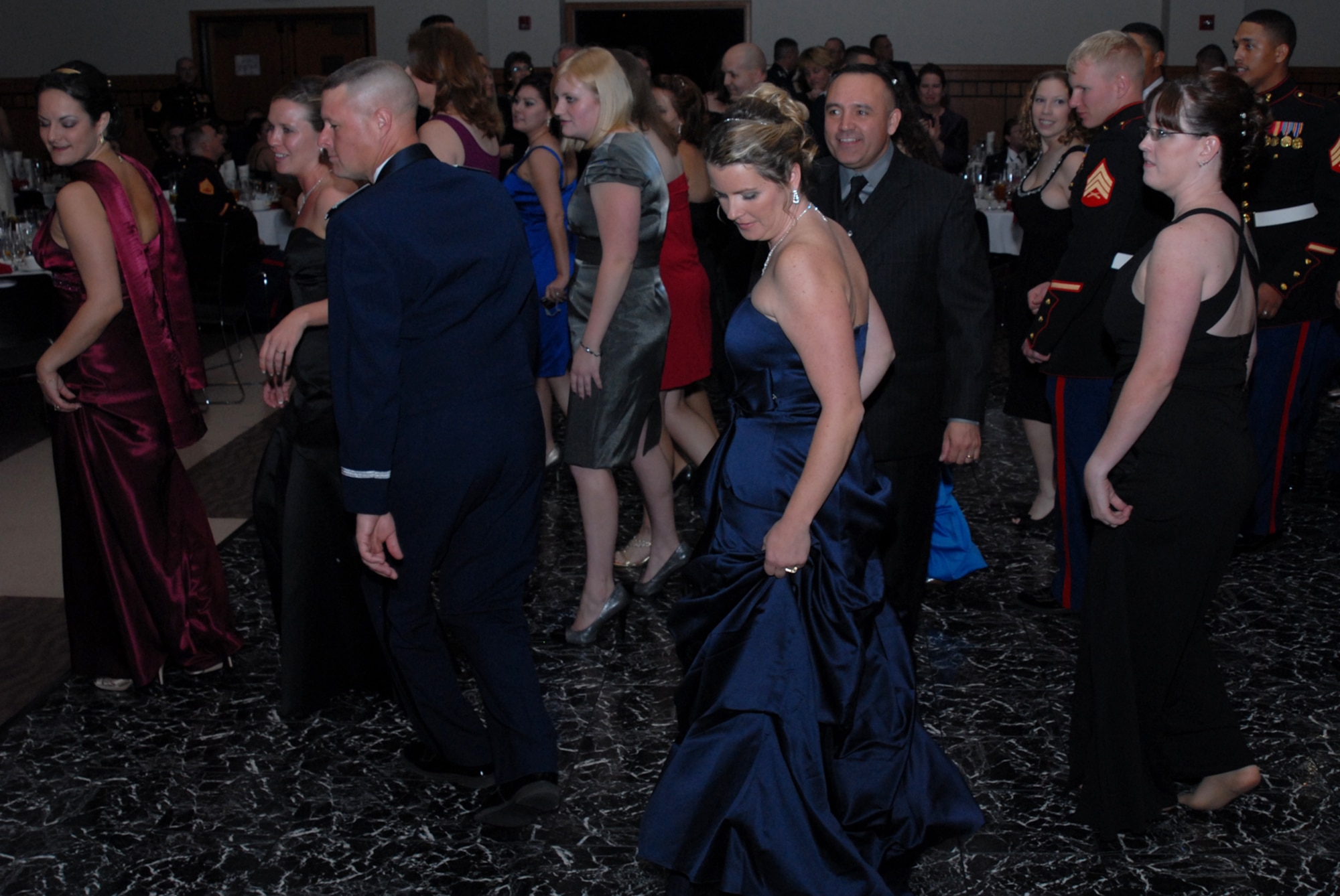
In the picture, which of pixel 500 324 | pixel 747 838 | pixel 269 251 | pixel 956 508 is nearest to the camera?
pixel 747 838

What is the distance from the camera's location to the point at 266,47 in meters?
13.6

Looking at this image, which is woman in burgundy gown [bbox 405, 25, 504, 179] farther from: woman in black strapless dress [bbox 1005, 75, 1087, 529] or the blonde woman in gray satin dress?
woman in black strapless dress [bbox 1005, 75, 1087, 529]

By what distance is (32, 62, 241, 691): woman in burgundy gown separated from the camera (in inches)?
115

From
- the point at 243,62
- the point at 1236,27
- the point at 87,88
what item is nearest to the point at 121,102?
the point at 243,62

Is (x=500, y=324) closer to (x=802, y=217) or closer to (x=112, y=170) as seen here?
(x=802, y=217)

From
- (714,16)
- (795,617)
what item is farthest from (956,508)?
(714,16)

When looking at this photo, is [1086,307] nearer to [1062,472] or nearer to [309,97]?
[1062,472]

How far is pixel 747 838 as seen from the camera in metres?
2.12

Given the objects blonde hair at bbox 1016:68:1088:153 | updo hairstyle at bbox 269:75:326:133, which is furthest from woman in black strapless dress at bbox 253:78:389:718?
blonde hair at bbox 1016:68:1088:153

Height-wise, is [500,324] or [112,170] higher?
[112,170]

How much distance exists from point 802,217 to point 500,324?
600 millimetres

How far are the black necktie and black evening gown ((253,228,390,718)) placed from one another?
1.16 meters

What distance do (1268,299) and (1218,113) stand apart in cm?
171

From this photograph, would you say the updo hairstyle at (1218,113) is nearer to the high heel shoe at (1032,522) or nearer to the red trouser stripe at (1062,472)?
the red trouser stripe at (1062,472)
